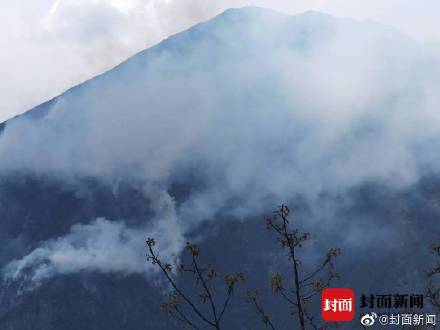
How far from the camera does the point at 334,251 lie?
14508 mm

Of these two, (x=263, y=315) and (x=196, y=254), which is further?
(x=263, y=315)

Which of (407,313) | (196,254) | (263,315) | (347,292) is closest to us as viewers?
(196,254)

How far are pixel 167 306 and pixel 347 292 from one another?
3795 cm

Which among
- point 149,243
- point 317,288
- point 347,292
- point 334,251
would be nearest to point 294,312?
point 317,288

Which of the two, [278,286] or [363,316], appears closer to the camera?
[278,286]

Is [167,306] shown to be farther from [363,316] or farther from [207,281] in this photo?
[363,316]

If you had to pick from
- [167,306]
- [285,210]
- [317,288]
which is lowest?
[167,306]

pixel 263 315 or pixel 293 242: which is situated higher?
pixel 293 242

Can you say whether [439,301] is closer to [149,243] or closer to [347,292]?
[149,243]

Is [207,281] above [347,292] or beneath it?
beneath

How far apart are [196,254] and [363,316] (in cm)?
648

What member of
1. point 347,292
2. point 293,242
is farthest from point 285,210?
point 347,292

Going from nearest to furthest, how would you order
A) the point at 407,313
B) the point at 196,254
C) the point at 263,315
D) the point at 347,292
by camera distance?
the point at 196,254 < the point at 263,315 < the point at 407,313 < the point at 347,292

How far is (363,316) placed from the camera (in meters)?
17.8
